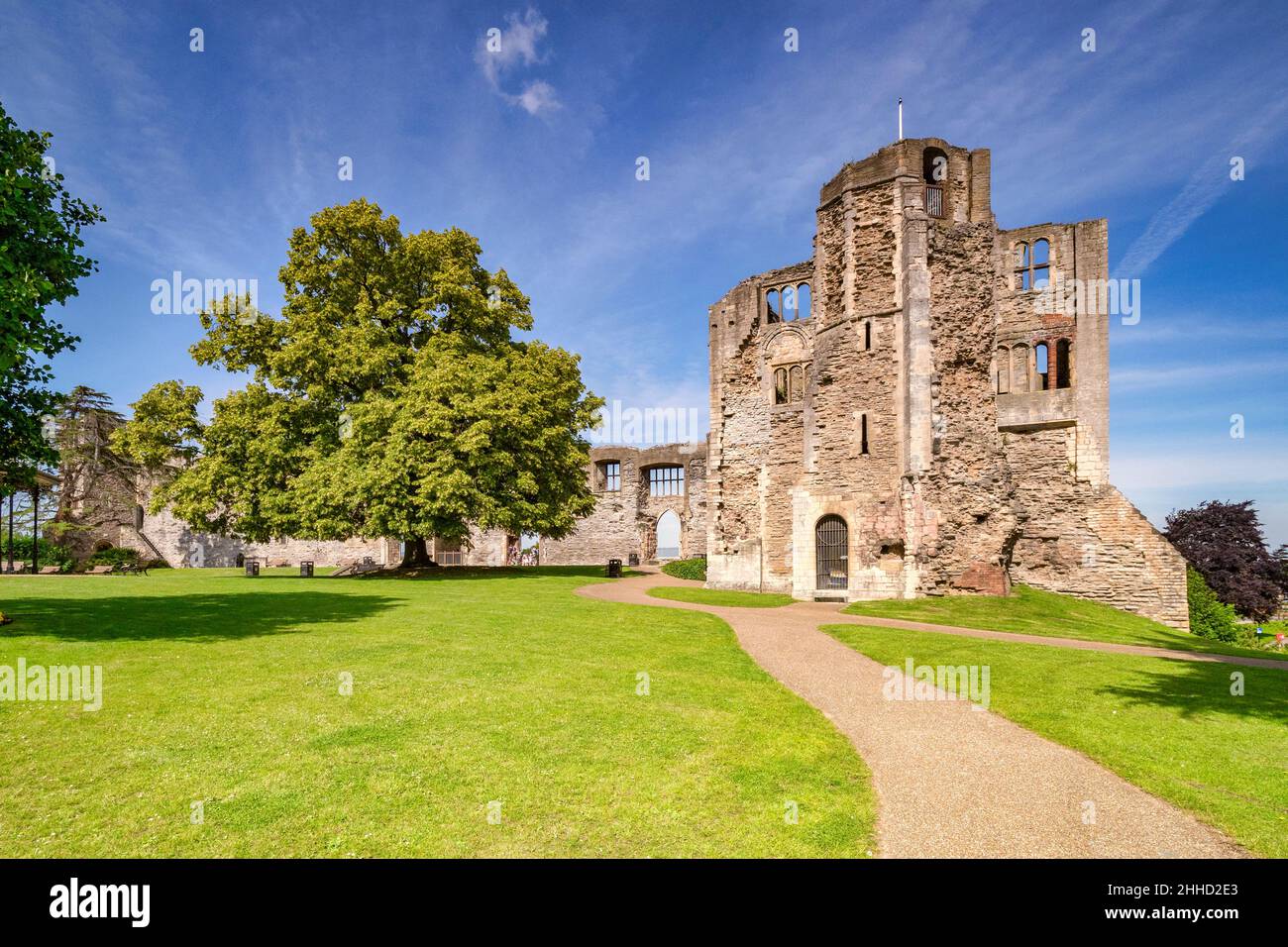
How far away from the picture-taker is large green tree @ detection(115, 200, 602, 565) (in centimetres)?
2434

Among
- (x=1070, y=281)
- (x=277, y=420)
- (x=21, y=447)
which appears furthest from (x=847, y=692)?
(x=277, y=420)

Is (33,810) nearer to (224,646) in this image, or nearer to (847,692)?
(224,646)

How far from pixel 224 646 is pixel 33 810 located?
19.0 ft

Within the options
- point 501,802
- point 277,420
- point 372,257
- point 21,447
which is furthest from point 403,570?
point 501,802

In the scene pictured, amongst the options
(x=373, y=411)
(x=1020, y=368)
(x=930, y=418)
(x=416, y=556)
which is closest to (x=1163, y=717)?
(x=930, y=418)

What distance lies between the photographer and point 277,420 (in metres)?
25.7

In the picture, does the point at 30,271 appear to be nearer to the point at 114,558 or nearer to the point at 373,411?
the point at 373,411

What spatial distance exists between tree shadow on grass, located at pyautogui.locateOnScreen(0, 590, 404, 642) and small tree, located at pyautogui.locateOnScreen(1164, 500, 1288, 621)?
41894mm

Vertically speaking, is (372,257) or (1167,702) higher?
(372,257)

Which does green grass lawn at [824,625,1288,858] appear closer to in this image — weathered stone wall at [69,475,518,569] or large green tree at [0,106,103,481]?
large green tree at [0,106,103,481]

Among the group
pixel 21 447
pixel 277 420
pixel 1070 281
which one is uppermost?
pixel 1070 281
